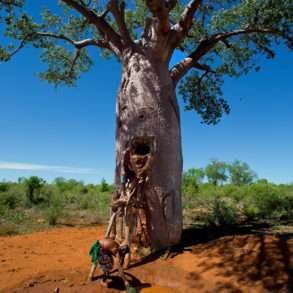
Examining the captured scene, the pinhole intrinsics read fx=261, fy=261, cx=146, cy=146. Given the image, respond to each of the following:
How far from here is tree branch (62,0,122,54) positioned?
475 cm

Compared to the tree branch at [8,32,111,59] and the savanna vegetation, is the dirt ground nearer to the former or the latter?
the savanna vegetation

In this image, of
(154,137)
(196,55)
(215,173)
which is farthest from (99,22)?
(215,173)

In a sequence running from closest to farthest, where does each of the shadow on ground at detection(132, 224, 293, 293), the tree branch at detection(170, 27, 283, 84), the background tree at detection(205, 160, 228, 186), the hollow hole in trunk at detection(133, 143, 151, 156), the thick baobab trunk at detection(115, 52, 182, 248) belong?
1. the shadow on ground at detection(132, 224, 293, 293)
2. the thick baobab trunk at detection(115, 52, 182, 248)
3. the hollow hole in trunk at detection(133, 143, 151, 156)
4. the tree branch at detection(170, 27, 283, 84)
5. the background tree at detection(205, 160, 228, 186)

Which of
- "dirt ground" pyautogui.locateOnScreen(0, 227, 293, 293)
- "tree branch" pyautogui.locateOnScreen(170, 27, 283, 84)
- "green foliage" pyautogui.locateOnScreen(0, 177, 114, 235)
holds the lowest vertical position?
"dirt ground" pyautogui.locateOnScreen(0, 227, 293, 293)

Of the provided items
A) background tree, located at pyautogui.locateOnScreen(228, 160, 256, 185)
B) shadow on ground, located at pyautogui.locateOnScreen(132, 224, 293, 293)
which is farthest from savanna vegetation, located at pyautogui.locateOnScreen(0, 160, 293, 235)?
background tree, located at pyautogui.locateOnScreen(228, 160, 256, 185)

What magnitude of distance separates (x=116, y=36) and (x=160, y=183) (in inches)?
118

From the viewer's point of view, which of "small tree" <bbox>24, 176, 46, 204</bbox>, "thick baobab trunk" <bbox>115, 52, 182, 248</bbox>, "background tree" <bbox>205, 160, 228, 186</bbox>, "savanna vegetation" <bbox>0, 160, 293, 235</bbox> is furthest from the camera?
"background tree" <bbox>205, 160, 228, 186</bbox>

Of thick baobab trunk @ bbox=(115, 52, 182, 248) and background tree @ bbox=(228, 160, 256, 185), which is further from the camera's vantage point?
background tree @ bbox=(228, 160, 256, 185)

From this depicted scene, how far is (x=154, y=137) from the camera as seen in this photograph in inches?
165

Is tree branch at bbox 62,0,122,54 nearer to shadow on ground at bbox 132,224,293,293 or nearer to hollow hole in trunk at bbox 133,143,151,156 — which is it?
hollow hole in trunk at bbox 133,143,151,156

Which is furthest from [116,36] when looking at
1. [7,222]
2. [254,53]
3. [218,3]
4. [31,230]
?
[7,222]

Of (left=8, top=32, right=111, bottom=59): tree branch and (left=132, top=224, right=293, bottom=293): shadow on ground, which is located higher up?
(left=8, top=32, right=111, bottom=59): tree branch

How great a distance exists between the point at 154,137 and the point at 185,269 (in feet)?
6.42

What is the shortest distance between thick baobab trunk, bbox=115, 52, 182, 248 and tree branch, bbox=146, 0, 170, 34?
0.63 meters
